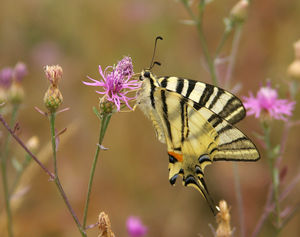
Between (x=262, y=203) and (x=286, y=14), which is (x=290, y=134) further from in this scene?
(x=286, y=14)

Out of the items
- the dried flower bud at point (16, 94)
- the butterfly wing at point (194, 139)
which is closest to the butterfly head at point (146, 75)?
the butterfly wing at point (194, 139)

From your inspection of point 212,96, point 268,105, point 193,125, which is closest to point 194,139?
point 193,125

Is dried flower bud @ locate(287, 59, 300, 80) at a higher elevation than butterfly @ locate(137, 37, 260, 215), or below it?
higher

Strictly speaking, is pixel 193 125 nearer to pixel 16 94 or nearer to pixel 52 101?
pixel 52 101

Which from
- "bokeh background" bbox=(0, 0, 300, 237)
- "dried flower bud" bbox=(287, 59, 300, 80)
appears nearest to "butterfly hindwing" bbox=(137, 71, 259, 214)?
"dried flower bud" bbox=(287, 59, 300, 80)

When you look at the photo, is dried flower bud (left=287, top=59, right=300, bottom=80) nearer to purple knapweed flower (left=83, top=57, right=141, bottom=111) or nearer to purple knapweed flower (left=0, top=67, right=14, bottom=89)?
purple knapweed flower (left=83, top=57, right=141, bottom=111)

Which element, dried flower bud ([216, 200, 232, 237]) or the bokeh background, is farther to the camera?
the bokeh background

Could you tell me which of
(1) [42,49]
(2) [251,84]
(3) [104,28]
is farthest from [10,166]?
(2) [251,84]
